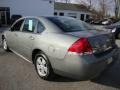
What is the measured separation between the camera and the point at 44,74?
4.38 m

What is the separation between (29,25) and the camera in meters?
5.06

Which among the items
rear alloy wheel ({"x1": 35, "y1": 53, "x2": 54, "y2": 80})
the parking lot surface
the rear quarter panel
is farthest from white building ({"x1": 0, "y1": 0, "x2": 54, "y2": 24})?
the rear quarter panel

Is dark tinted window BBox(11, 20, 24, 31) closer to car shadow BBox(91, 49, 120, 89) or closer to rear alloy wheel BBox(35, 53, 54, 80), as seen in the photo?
rear alloy wheel BBox(35, 53, 54, 80)

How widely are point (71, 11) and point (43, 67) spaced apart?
38141mm

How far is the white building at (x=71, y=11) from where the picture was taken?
39.1m

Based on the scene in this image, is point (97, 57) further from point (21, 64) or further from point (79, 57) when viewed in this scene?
point (21, 64)

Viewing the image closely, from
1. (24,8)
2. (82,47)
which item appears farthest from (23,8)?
(82,47)

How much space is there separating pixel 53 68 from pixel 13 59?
8.05 ft

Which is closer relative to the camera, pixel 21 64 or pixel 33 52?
pixel 33 52

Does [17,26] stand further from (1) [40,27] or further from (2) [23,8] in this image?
(2) [23,8]

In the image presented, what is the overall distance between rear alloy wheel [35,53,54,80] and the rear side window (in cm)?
82

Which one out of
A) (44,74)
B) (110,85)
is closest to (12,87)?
(44,74)

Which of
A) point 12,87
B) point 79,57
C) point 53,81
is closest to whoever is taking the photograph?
point 79,57

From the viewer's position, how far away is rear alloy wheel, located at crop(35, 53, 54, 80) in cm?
419
